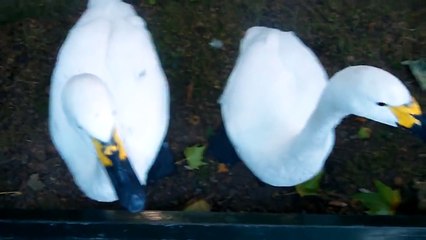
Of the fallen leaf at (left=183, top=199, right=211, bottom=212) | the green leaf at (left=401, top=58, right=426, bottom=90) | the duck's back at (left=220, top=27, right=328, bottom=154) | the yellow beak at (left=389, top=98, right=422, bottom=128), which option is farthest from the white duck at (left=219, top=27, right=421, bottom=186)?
the green leaf at (left=401, top=58, right=426, bottom=90)

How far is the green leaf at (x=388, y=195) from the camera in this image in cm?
160

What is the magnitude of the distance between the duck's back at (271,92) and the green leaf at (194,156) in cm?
21

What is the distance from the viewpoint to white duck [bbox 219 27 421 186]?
1273 mm

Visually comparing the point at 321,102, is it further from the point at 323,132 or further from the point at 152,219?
the point at 152,219

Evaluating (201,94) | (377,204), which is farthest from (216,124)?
(377,204)

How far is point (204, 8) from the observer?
5.64ft

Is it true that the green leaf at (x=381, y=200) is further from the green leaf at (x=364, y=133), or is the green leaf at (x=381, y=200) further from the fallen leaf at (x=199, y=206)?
the fallen leaf at (x=199, y=206)

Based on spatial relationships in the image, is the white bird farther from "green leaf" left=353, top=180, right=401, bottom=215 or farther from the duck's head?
"green leaf" left=353, top=180, right=401, bottom=215

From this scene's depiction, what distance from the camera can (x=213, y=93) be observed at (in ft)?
5.47

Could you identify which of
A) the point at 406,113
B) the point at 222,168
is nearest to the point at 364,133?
the point at 222,168

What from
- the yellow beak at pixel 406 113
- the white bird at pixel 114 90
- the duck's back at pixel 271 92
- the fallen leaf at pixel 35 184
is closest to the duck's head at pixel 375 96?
the yellow beak at pixel 406 113

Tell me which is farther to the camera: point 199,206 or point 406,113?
point 199,206

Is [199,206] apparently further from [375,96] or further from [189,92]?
[375,96]

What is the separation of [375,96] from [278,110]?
0.30 metres
